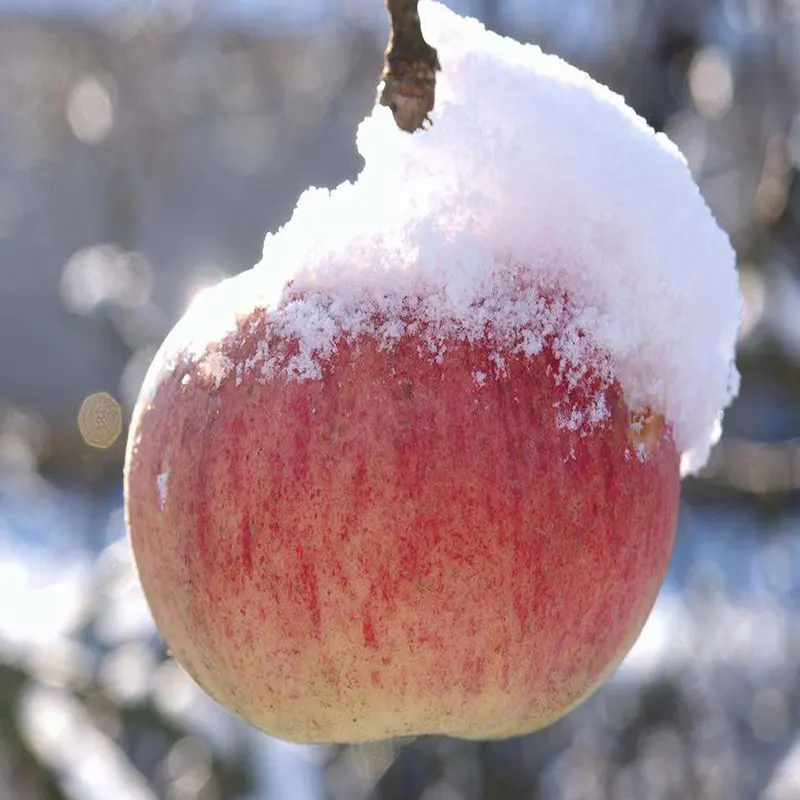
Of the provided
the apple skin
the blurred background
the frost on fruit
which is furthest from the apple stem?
the blurred background

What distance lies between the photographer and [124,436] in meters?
1.91

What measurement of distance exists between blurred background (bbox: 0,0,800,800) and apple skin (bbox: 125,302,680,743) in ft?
3.13

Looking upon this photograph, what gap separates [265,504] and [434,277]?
0.15 metres

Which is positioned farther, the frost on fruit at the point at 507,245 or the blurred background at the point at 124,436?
the blurred background at the point at 124,436

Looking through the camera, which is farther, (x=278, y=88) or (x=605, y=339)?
(x=278, y=88)

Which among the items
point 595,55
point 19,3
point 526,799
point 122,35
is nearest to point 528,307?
point 526,799

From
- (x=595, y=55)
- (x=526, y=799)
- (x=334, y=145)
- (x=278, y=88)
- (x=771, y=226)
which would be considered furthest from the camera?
(x=334, y=145)

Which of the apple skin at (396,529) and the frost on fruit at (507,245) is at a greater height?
the frost on fruit at (507,245)

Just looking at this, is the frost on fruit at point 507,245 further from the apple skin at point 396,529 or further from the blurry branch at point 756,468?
the blurry branch at point 756,468

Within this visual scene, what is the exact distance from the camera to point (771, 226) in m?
1.45

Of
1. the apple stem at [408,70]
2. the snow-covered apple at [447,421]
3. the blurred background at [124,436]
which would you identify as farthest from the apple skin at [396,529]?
the blurred background at [124,436]

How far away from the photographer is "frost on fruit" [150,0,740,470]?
0.58 m

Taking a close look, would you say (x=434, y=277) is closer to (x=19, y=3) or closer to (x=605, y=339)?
(x=605, y=339)

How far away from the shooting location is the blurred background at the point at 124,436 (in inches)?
Answer: 60.9
